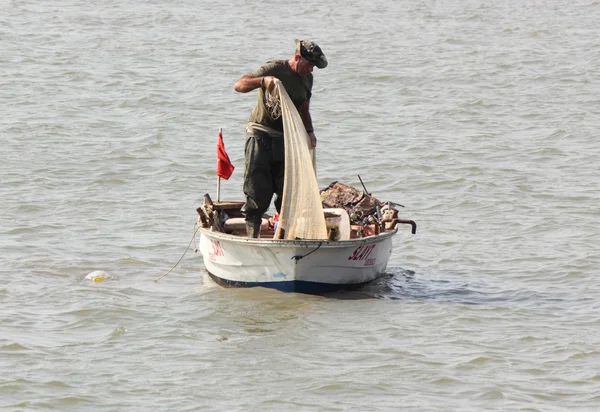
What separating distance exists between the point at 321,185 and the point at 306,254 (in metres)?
6.61

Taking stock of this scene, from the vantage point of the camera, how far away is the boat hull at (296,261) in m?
11.7

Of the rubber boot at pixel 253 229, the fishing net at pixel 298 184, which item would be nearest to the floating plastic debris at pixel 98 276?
the rubber boot at pixel 253 229

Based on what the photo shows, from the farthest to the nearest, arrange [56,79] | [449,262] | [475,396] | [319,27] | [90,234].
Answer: [319,27] < [56,79] < [90,234] < [449,262] < [475,396]

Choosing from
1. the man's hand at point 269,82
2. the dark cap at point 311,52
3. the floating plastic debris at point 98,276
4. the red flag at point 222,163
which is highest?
the dark cap at point 311,52

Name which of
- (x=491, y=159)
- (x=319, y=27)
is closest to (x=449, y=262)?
(x=491, y=159)

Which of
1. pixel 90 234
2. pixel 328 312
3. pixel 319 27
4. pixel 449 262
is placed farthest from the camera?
pixel 319 27

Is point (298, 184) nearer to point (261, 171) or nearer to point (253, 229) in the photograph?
point (261, 171)

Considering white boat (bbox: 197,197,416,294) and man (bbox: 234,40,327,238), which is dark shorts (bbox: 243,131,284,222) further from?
white boat (bbox: 197,197,416,294)

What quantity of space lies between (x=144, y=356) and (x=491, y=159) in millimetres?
10665

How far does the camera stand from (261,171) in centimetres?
1209

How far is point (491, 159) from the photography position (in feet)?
65.0

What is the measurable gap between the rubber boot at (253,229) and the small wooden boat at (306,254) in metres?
0.12

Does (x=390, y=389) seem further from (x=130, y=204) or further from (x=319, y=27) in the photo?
(x=319, y=27)

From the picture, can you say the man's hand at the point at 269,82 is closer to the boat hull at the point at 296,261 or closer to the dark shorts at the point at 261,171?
the dark shorts at the point at 261,171
